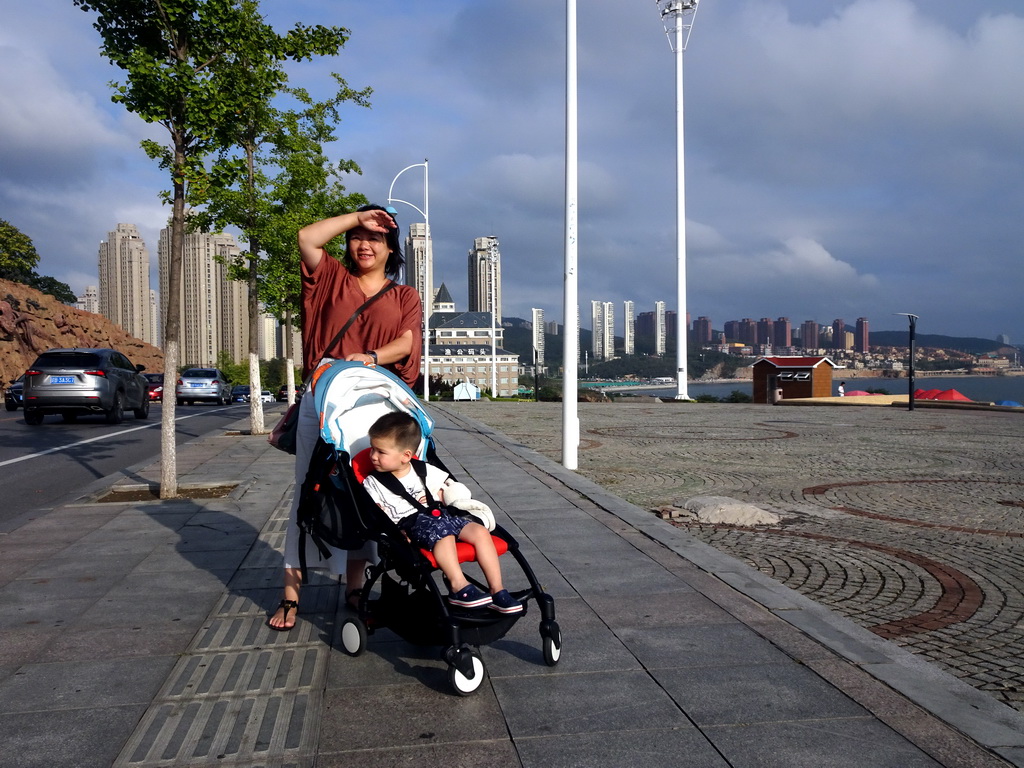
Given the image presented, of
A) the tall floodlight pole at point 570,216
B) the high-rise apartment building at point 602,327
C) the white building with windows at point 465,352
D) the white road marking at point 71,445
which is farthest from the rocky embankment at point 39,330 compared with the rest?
the high-rise apartment building at point 602,327

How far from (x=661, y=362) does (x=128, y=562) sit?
9669 cm

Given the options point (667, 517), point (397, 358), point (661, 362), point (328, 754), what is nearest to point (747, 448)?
point (667, 517)

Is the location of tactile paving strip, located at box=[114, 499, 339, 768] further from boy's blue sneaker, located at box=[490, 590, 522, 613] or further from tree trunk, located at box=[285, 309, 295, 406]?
tree trunk, located at box=[285, 309, 295, 406]

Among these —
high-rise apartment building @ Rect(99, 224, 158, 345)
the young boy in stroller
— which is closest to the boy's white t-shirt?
the young boy in stroller

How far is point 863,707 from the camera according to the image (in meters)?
3.21

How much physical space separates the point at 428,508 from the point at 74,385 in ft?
59.0

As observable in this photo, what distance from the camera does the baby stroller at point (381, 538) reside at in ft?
11.3

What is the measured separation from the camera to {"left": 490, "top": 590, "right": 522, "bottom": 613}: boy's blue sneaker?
3.49 m

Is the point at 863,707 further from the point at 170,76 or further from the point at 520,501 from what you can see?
the point at 170,76

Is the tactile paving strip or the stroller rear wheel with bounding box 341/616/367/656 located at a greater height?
the stroller rear wheel with bounding box 341/616/367/656

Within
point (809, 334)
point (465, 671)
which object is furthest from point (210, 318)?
point (465, 671)

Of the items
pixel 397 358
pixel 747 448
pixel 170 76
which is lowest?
pixel 747 448

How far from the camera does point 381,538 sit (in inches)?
142

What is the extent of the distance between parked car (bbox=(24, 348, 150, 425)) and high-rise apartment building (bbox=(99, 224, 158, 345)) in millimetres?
111002
